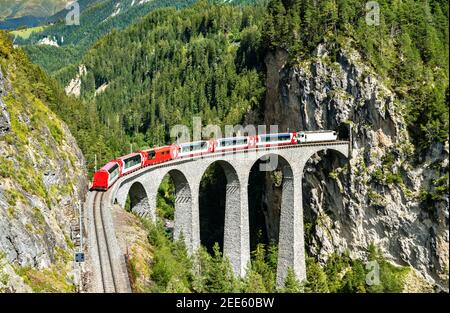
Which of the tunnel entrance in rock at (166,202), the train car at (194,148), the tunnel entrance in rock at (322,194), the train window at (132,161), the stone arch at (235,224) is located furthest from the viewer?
the tunnel entrance in rock at (166,202)

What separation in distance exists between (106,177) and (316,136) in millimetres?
32755

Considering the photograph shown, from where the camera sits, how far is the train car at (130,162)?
2064 inches

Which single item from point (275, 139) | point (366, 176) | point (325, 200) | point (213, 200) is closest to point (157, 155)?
point (275, 139)

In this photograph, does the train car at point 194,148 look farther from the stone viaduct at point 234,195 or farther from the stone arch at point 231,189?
the stone arch at point 231,189

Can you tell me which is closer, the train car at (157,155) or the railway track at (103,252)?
the railway track at (103,252)

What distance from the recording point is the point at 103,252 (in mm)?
38062

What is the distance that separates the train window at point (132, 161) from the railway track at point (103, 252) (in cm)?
715

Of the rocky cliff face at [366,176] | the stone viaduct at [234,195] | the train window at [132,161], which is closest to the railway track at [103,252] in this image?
the stone viaduct at [234,195]

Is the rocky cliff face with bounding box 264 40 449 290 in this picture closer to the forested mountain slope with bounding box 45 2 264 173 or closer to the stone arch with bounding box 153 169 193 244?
the forested mountain slope with bounding box 45 2 264 173
